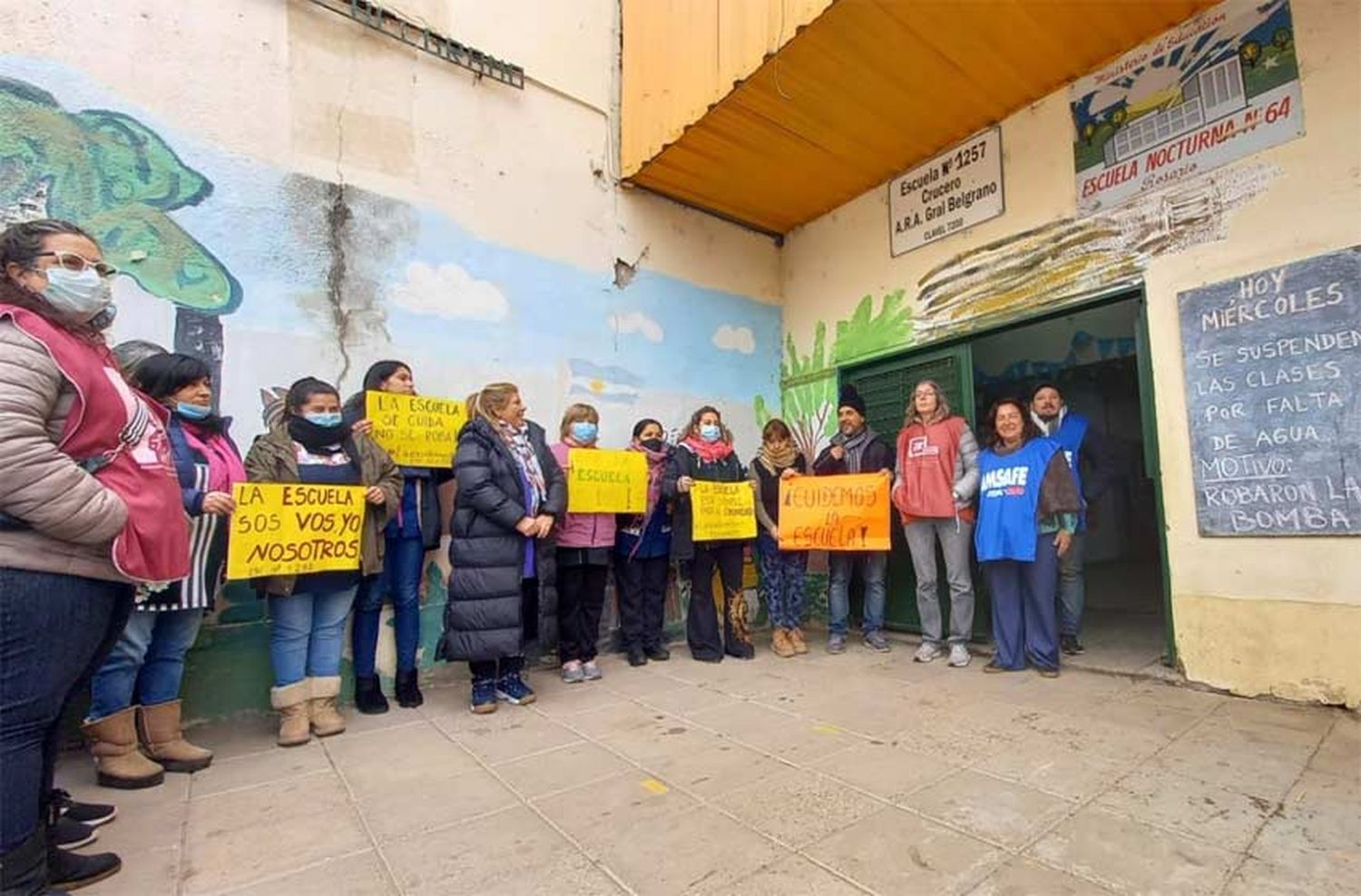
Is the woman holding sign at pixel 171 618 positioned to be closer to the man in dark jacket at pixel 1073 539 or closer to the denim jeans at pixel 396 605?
the denim jeans at pixel 396 605

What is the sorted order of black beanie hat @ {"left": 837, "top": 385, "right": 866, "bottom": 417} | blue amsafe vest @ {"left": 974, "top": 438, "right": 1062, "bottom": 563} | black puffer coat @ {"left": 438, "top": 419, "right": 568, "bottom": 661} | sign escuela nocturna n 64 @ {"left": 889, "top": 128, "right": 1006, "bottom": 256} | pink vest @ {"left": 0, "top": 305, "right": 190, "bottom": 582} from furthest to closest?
1. black beanie hat @ {"left": 837, "top": 385, "right": 866, "bottom": 417}
2. sign escuela nocturna n 64 @ {"left": 889, "top": 128, "right": 1006, "bottom": 256}
3. blue amsafe vest @ {"left": 974, "top": 438, "right": 1062, "bottom": 563}
4. black puffer coat @ {"left": 438, "top": 419, "right": 568, "bottom": 661}
5. pink vest @ {"left": 0, "top": 305, "right": 190, "bottom": 582}

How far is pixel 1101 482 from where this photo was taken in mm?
5289

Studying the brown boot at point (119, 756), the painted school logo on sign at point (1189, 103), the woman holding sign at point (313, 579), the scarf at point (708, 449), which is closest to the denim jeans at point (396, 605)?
the woman holding sign at point (313, 579)

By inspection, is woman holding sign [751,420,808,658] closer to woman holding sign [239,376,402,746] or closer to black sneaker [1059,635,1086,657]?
black sneaker [1059,635,1086,657]

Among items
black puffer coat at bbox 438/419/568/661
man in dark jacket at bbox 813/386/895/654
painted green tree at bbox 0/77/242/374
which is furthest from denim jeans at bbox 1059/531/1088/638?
A: painted green tree at bbox 0/77/242/374

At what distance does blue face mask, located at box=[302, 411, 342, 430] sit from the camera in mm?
3217

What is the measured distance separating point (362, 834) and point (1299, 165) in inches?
210

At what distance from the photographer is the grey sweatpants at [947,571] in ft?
14.4

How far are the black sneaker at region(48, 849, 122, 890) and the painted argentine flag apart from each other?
3480mm

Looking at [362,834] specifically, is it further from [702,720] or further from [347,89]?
[347,89]

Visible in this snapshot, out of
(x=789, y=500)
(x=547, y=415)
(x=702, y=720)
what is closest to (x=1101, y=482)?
(x=789, y=500)

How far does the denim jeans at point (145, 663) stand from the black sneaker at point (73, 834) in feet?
1.97

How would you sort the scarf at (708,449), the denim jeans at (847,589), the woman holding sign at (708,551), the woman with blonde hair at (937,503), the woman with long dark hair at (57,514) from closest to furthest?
1. the woman with long dark hair at (57,514)
2. the woman with blonde hair at (937,503)
3. the woman holding sign at (708,551)
4. the scarf at (708,449)
5. the denim jeans at (847,589)

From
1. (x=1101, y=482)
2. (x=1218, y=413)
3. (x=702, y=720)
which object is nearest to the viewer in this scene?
(x=702, y=720)
